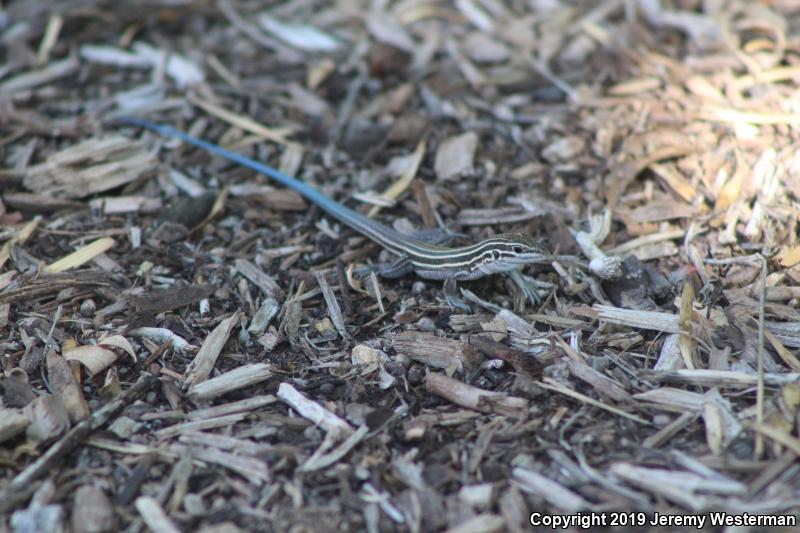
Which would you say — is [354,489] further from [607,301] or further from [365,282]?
[607,301]

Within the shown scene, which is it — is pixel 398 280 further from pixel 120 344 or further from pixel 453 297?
pixel 120 344

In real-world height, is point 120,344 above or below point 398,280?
above

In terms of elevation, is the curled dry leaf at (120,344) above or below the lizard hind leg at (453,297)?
above

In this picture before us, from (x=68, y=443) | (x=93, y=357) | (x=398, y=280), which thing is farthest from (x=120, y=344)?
(x=398, y=280)

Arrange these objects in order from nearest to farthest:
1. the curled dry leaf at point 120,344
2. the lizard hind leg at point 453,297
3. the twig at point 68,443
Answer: the twig at point 68,443 < the curled dry leaf at point 120,344 < the lizard hind leg at point 453,297

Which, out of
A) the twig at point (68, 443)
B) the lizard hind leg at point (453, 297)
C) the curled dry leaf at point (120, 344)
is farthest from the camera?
the lizard hind leg at point (453, 297)

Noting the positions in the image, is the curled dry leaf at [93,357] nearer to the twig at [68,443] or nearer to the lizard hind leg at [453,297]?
the twig at [68,443]

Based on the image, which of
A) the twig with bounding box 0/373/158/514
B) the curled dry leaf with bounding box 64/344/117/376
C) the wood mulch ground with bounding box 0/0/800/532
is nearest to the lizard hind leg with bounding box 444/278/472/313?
the wood mulch ground with bounding box 0/0/800/532

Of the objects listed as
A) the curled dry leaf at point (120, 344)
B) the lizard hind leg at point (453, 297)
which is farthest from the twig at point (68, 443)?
the lizard hind leg at point (453, 297)

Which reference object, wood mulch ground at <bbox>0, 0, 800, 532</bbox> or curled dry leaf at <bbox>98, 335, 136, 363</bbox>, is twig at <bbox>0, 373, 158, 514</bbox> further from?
curled dry leaf at <bbox>98, 335, 136, 363</bbox>

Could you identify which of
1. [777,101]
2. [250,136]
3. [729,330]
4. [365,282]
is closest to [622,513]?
[729,330]
